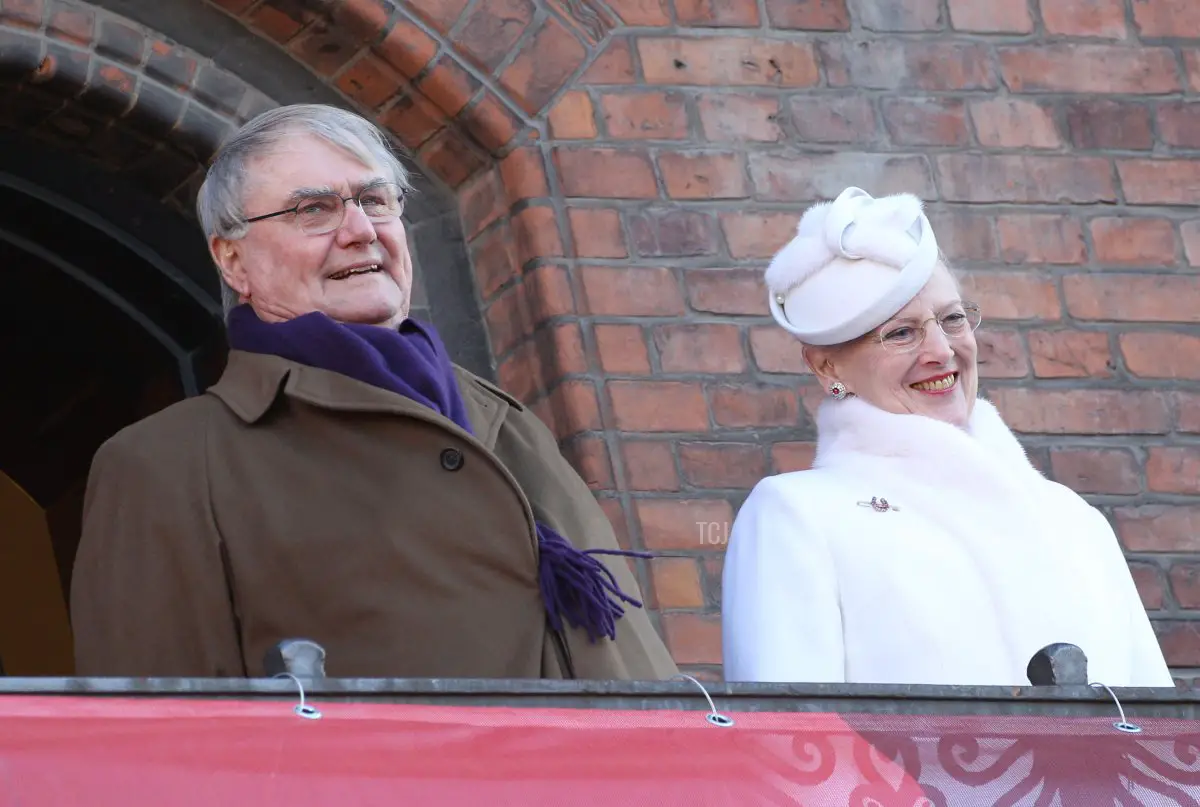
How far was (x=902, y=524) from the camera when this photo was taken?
2.84 m

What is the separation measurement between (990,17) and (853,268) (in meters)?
1.24

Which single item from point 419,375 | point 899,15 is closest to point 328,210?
point 419,375

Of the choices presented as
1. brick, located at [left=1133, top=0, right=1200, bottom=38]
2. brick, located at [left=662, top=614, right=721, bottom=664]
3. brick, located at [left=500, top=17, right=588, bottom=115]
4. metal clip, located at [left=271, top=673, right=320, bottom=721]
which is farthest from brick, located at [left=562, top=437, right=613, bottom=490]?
metal clip, located at [left=271, top=673, right=320, bottom=721]

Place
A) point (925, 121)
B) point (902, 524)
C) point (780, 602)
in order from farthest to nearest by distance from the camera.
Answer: point (925, 121)
point (902, 524)
point (780, 602)

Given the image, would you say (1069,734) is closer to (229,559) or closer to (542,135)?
(229,559)

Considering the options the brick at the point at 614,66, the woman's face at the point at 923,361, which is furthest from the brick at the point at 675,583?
the brick at the point at 614,66

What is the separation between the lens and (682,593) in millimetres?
3537

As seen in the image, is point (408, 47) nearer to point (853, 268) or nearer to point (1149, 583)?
point (853, 268)

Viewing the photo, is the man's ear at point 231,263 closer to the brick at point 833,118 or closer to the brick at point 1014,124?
the brick at point 833,118

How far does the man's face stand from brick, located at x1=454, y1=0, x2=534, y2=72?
3.68 feet

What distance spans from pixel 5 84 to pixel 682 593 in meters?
1.40

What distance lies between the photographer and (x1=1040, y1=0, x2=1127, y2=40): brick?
407 cm

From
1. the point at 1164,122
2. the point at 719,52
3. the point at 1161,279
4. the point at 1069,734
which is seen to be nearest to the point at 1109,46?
the point at 1164,122

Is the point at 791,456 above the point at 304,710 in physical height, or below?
above
